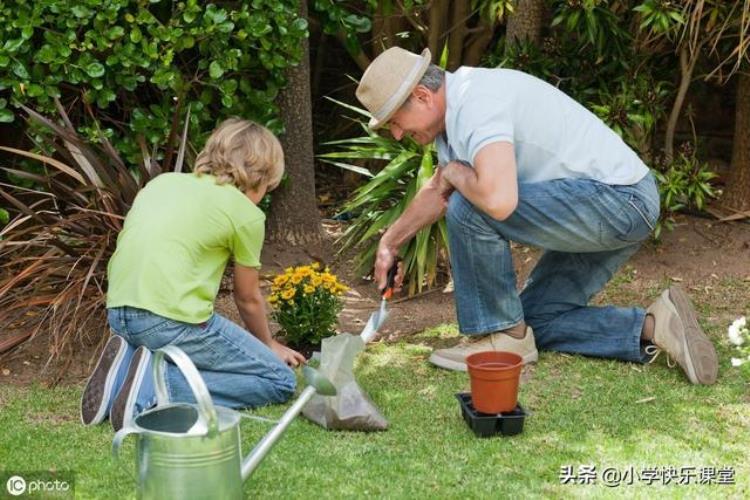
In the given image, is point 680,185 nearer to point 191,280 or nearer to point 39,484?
point 191,280

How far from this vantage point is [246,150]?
148 inches

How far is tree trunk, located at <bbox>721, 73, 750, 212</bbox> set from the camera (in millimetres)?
5930

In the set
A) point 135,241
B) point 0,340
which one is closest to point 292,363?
point 135,241

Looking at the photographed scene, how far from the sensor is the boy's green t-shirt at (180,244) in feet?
11.9

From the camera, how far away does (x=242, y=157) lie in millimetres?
3756

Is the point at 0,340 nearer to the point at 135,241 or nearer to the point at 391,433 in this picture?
the point at 135,241

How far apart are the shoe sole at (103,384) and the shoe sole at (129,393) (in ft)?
0.24

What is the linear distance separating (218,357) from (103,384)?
0.40 metres

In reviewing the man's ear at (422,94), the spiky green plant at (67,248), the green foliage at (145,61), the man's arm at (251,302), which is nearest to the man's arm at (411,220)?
the man's ear at (422,94)

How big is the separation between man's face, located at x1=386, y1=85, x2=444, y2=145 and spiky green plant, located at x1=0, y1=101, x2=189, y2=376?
46.3 inches

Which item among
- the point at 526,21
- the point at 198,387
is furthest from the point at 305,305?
the point at 526,21

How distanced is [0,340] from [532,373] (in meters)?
2.21

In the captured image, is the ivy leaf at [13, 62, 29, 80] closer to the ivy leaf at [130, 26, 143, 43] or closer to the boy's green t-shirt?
the ivy leaf at [130, 26, 143, 43]

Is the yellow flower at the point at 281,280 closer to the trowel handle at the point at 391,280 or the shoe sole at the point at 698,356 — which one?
the trowel handle at the point at 391,280
